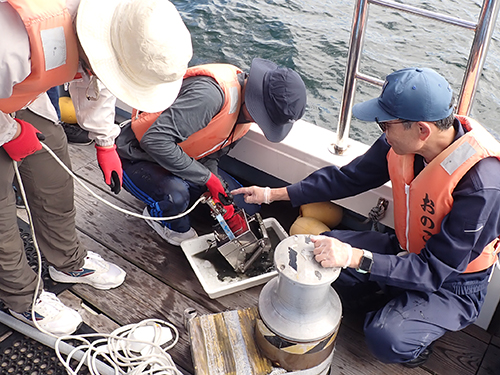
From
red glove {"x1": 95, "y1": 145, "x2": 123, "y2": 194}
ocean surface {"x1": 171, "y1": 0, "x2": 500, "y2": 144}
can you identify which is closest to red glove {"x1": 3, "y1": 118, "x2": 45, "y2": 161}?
red glove {"x1": 95, "y1": 145, "x2": 123, "y2": 194}

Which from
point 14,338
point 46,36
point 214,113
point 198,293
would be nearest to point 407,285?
point 198,293

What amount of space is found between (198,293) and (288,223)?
2.28 feet

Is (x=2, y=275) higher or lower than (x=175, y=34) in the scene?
lower

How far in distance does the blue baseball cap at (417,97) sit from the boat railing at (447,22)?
1.03ft

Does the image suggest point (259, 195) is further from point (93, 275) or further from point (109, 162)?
point (93, 275)

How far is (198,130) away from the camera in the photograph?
223 centimetres

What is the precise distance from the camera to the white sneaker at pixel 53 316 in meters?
1.95

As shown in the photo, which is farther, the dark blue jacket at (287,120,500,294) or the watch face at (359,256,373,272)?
the watch face at (359,256,373,272)

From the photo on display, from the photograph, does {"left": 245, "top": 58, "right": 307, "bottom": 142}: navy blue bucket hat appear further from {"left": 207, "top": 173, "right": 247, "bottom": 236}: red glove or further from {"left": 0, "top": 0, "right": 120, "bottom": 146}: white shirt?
{"left": 0, "top": 0, "right": 120, "bottom": 146}: white shirt

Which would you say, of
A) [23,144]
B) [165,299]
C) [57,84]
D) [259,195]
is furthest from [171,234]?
[57,84]

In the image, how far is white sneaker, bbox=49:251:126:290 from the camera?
86.0 inches

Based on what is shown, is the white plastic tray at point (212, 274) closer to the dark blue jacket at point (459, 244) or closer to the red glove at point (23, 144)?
the dark blue jacket at point (459, 244)

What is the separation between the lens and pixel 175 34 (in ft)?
4.84

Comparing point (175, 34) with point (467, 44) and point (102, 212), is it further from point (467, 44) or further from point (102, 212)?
point (467, 44)
